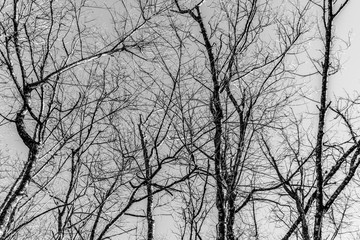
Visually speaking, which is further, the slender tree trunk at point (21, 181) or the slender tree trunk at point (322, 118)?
the slender tree trunk at point (322, 118)

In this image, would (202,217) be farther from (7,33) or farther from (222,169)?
(7,33)

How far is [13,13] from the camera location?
12.9 ft

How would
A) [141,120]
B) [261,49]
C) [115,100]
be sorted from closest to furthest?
[115,100]
[141,120]
[261,49]

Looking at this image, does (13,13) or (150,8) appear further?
(150,8)

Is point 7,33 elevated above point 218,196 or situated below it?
above

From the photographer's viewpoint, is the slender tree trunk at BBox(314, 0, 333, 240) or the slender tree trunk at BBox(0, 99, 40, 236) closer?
the slender tree trunk at BBox(0, 99, 40, 236)

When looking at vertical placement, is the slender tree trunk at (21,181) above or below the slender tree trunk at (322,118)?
below

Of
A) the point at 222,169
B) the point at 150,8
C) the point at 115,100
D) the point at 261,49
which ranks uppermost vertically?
the point at 261,49

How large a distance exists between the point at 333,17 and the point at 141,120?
3943 mm

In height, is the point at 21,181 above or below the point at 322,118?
below

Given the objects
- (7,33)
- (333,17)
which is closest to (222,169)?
(7,33)

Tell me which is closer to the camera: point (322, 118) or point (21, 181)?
point (21, 181)

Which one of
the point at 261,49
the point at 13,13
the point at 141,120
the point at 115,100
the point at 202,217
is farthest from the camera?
the point at 261,49

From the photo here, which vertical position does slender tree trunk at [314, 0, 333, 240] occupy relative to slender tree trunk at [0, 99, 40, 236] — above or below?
above
